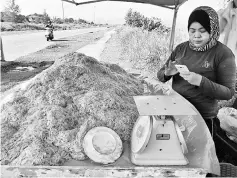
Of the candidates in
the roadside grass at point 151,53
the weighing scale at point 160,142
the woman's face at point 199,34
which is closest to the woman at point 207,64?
the woman's face at point 199,34

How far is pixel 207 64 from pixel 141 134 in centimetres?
57

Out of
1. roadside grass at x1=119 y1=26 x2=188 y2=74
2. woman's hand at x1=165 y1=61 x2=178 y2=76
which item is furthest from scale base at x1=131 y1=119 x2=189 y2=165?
roadside grass at x1=119 y1=26 x2=188 y2=74

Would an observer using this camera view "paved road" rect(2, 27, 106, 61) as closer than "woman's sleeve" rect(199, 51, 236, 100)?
No

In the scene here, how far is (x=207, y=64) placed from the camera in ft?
4.68

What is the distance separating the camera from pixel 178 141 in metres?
1.16

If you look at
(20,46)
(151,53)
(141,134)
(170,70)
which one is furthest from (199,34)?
(20,46)

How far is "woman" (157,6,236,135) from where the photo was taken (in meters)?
1.36

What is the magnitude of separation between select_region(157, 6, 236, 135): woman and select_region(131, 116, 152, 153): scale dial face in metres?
0.32

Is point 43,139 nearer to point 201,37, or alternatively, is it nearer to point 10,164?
point 10,164

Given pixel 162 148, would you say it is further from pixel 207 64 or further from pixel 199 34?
pixel 199 34

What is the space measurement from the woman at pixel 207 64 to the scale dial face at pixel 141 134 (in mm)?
325

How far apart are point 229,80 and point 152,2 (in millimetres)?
2618

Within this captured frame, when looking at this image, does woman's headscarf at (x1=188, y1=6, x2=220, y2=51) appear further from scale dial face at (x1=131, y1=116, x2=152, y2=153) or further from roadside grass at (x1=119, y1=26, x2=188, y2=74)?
roadside grass at (x1=119, y1=26, x2=188, y2=74)

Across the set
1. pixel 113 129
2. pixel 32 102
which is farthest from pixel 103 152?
pixel 32 102
